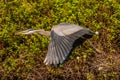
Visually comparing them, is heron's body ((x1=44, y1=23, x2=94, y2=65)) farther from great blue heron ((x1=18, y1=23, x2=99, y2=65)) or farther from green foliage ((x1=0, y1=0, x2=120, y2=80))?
green foliage ((x1=0, y1=0, x2=120, y2=80))

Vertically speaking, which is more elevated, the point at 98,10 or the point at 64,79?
the point at 98,10

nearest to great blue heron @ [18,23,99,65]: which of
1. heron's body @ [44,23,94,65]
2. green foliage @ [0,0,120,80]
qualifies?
heron's body @ [44,23,94,65]

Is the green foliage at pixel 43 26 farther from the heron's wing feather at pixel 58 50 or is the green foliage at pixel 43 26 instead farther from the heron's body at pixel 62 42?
the heron's wing feather at pixel 58 50

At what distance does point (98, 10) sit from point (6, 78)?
1.31m

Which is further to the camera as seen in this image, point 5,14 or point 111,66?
point 5,14

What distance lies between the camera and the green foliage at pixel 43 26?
605 cm

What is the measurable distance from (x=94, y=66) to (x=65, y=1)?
889 mm

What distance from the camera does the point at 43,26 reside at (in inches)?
244

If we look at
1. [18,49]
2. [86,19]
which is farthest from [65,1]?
[18,49]

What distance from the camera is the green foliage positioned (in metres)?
6.05

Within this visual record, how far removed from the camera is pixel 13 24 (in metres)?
6.28

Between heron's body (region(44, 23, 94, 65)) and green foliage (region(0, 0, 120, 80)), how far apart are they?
4.11ft

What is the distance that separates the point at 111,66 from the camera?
589 cm

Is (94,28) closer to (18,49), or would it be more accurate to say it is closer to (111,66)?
(111,66)
